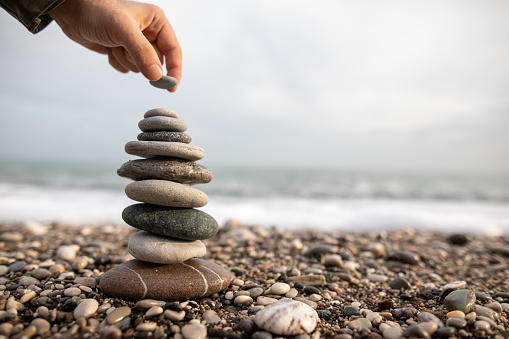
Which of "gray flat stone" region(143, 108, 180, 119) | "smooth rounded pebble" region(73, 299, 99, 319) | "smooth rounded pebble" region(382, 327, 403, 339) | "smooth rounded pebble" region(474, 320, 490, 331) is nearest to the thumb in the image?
"gray flat stone" region(143, 108, 180, 119)

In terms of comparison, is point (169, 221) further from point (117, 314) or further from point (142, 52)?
point (142, 52)

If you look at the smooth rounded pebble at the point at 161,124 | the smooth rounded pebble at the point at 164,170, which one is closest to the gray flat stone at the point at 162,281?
the smooth rounded pebble at the point at 164,170

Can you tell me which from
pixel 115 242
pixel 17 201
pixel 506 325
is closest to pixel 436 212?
pixel 506 325

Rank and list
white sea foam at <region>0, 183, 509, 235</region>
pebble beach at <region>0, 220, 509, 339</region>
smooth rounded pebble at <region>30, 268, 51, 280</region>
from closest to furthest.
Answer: pebble beach at <region>0, 220, 509, 339</region>, smooth rounded pebble at <region>30, 268, 51, 280</region>, white sea foam at <region>0, 183, 509, 235</region>

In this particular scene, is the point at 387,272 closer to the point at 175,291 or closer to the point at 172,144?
the point at 175,291

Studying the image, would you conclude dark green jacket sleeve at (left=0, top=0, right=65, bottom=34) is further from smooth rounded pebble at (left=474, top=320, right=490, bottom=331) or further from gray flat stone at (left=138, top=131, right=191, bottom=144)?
smooth rounded pebble at (left=474, top=320, right=490, bottom=331)

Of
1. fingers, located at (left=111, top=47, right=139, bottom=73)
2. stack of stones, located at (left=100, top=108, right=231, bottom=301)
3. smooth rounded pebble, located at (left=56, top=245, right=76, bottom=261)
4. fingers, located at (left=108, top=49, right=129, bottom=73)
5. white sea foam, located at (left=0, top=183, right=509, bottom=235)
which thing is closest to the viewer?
stack of stones, located at (left=100, top=108, right=231, bottom=301)

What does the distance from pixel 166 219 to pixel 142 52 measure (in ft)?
5.07

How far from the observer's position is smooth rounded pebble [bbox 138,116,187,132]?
9.47 feet

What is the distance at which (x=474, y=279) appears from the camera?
3.71 metres

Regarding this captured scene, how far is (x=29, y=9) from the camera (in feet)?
8.30

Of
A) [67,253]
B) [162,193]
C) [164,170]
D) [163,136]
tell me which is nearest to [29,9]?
[163,136]

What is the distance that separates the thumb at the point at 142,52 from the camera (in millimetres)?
2576

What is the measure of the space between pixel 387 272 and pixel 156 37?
418 centimetres
